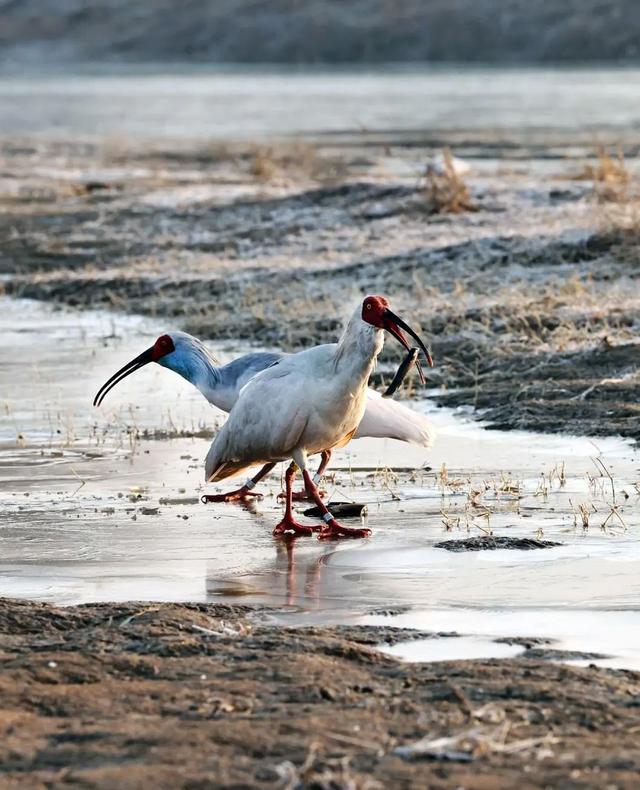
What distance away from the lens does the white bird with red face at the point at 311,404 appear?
7371mm

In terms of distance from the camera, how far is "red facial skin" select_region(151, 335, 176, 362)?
8742 mm

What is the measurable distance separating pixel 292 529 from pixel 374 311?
1.00 meters

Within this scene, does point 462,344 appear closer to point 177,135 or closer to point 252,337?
point 252,337

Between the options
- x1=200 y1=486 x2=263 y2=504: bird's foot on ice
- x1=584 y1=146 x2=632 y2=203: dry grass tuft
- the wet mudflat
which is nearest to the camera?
the wet mudflat

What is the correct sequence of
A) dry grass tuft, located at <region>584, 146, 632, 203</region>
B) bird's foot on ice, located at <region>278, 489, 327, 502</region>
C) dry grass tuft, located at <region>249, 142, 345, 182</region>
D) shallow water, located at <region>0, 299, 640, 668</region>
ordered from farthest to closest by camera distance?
1. dry grass tuft, located at <region>249, 142, 345, 182</region>
2. dry grass tuft, located at <region>584, 146, 632, 203</region>
3. bird's foot on ice, located at <region>278, 489, 327, 502</region>
4. shallow water, located at <region>0, 299, 640, 668</region>

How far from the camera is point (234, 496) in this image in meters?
8.24

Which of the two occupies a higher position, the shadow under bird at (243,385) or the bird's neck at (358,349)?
the bird's neck at (358,349)

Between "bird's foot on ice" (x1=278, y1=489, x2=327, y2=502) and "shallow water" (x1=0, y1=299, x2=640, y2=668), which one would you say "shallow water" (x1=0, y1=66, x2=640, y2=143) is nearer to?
"shallow water" (x1=0, y1=299, x2=640, y2=668)

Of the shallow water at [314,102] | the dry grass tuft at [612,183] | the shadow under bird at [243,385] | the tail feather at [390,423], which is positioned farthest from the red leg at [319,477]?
the shallow water at [314,102]

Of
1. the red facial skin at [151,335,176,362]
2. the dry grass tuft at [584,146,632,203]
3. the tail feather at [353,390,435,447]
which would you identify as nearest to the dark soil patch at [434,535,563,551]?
the tail feather at [353,390,435,447]

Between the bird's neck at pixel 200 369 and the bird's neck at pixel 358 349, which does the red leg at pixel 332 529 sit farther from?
the bird's neck at pixel 200 369

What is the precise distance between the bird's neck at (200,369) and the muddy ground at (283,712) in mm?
3028

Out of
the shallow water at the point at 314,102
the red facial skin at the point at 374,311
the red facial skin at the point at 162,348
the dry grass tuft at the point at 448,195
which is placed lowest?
the red facial skin at the point at 162,348

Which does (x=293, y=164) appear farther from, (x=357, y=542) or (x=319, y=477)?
(x=357, y=542)
